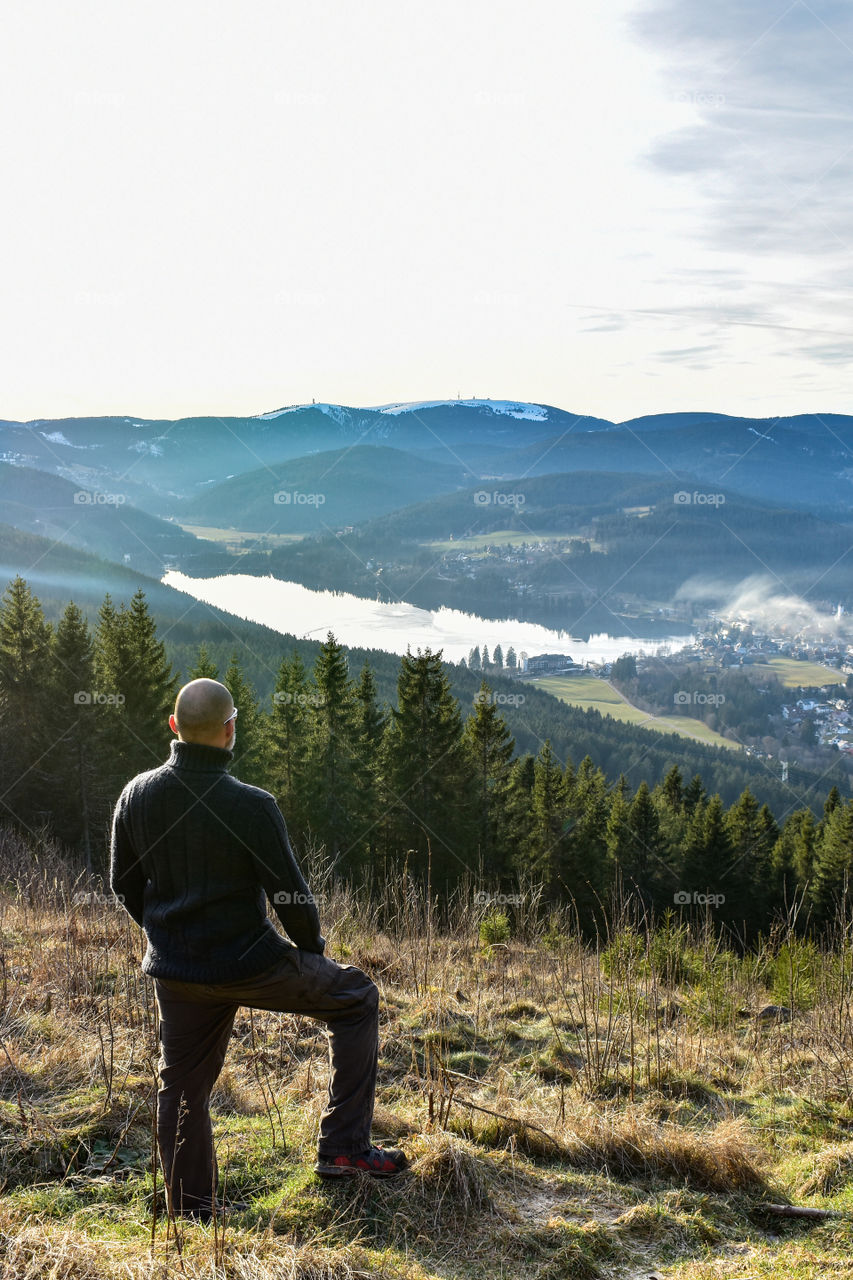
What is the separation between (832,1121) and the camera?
14.0ft

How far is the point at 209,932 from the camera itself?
9.91 ft

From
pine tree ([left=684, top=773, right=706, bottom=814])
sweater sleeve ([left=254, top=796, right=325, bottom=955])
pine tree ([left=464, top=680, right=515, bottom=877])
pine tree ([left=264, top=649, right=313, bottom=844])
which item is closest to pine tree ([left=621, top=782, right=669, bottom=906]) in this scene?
pine tree ([left=464, top=680, right=515, bottom=877])

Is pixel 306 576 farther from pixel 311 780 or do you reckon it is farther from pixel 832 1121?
pixel 832 1121

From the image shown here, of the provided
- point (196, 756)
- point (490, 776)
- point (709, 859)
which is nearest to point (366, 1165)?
point (196, 756)

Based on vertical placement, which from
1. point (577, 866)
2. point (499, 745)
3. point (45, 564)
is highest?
point (45, 564)

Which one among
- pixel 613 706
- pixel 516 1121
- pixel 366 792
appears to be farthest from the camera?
pixel 613 706

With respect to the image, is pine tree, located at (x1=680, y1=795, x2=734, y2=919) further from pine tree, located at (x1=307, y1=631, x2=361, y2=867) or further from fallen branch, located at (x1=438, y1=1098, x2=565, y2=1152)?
fallen branch, located at (x1=438, y1=1098, x2=565, y2=1152)

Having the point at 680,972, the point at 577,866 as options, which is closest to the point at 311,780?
the point at 577,866

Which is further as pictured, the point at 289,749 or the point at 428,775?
the point at 289,749

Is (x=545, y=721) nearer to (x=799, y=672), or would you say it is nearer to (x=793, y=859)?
(x=793, y=859)

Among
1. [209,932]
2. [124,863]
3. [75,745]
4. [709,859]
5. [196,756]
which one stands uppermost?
[196,756]

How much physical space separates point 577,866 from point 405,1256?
26977 millimetres

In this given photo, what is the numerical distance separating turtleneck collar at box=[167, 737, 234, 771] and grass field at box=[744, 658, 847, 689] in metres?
148

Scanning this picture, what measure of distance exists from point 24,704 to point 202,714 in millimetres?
25119
